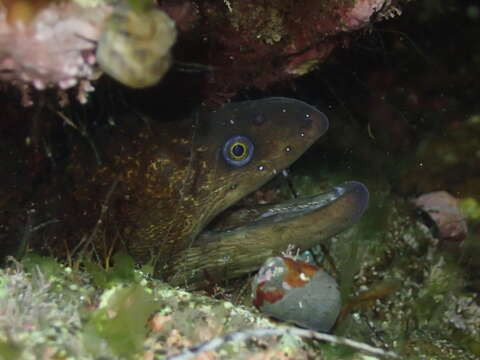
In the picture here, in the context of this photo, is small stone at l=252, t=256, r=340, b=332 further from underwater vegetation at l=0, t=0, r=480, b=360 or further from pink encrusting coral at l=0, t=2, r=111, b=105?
pink encrusting coral at l=0, t=2, r=111, b=105

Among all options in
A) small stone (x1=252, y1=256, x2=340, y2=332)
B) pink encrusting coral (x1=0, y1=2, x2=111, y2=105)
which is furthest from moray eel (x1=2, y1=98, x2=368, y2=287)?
pink encrusting coral (x1=0, y1=2, x2=111, y2=105)

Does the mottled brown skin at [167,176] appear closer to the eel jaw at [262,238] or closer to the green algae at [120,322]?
the eel jaw at [262,238]

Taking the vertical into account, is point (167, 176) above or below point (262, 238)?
above

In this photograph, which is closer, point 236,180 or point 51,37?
point 51,37

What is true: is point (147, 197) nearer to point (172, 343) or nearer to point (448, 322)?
point (172, 343)

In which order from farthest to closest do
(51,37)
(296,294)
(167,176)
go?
1. (167,176)
2. (296,294)
3. (51,37)

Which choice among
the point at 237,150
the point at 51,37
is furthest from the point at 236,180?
the point at 51,37

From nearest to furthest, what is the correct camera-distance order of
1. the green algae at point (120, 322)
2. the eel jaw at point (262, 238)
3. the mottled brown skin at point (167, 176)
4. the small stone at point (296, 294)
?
1. the green algae at point (120, 322)
2. the small stone at point (296, 294)
3. the mottled brown skin at point (167, 176)
4. the eel jaw at point (262, 238)

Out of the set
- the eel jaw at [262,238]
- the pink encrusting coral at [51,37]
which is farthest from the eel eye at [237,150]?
the pink encrusting coral at [51,37]

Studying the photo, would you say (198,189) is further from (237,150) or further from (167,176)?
(237,150)
